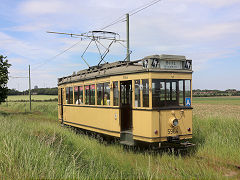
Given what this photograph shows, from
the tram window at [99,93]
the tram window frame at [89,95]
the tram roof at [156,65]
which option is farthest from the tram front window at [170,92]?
the tram window frame at [89,95]

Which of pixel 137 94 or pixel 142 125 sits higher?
pixel 137 94

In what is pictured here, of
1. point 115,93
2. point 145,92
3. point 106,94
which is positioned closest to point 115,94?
point 115,93

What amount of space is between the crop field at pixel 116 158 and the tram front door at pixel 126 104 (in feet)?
2.86

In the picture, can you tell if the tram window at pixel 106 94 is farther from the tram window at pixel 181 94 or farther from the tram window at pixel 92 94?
the tram window at pixel 181 94

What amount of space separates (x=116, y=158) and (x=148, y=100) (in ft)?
6.82

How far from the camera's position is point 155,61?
8258 mm

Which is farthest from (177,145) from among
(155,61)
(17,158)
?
(17,158)

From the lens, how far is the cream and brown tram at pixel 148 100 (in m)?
8.14

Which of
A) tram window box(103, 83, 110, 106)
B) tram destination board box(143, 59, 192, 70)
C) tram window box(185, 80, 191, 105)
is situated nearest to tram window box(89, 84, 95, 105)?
tram window box(103, 83, 110, 106)

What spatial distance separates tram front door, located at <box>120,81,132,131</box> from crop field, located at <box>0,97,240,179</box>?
2.86 feet

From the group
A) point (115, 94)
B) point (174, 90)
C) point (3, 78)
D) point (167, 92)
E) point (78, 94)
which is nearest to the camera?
point (167, 92)

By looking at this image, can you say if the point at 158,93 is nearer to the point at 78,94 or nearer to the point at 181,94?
the point at 181,94

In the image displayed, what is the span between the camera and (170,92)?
28.1 ft

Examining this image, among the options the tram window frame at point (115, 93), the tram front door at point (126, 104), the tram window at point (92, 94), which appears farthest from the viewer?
the tram window at point (92, 94)
